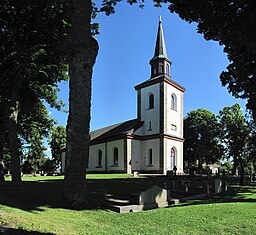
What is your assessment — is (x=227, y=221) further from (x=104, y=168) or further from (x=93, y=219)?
Result: (x=104, y=168)

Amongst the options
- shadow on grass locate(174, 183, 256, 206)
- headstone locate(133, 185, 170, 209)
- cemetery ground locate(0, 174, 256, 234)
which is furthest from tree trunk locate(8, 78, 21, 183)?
shadow on grass locate(174, 183, 256, 206)

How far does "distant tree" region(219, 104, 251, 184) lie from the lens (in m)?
52.7

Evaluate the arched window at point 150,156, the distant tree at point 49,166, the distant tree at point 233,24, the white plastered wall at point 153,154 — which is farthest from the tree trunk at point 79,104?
the distant tree at point 49,166

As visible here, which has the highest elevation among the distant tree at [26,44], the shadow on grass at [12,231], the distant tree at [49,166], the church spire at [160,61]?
the church spire at [160,61]

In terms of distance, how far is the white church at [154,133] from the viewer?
123ft

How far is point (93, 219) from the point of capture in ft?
28.1

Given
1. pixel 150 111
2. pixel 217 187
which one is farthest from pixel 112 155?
pixel 217 187

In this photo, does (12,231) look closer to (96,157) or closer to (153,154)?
(153,154)

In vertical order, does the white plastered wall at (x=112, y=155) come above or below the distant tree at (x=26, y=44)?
below

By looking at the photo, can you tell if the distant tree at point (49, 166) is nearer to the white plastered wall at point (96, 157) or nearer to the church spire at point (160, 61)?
the white plastered wall at point (96, 157)

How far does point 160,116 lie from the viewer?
37.9 metres

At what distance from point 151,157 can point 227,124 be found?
2295 centimetres

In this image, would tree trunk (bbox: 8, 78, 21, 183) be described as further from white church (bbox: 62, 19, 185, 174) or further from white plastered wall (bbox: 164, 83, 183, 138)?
white plastered wall (bbox: 164, 83, 183, 138)

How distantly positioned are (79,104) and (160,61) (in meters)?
31.9
